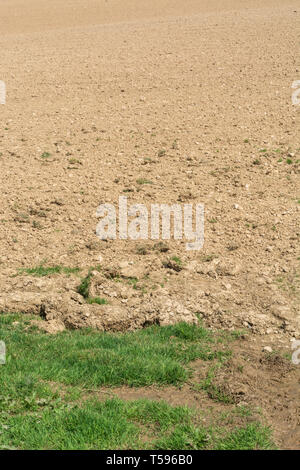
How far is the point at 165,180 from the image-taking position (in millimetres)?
9086

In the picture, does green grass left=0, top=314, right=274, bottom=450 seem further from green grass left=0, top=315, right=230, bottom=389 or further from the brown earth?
the brown earth

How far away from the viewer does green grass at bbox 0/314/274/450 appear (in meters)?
4.34

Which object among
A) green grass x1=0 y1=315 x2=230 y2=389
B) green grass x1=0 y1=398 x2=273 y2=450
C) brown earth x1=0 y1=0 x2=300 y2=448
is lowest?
green grass x1=0 y1=398 x2=273 y2=450

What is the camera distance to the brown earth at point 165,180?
20.8ft

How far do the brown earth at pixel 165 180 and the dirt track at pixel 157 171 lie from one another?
0.08 ft

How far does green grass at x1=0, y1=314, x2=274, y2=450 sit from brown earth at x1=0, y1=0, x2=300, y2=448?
0.29m

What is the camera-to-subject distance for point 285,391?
5.10m

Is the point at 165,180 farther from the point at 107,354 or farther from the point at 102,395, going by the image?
the point at 102,395

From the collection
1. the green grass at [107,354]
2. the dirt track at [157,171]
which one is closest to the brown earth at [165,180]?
the dirt track at [157,171]

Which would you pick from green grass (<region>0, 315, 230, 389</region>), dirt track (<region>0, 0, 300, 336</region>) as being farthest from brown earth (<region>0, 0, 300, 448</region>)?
green grass (<region>0, 315, 230, 389</region>)

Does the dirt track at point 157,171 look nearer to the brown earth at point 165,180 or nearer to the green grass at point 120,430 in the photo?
the brown earth at point 165,180
